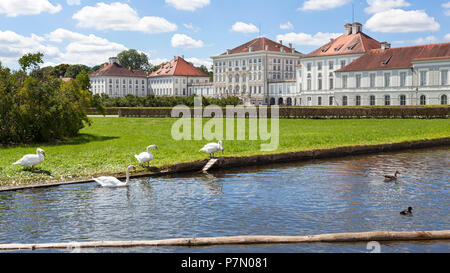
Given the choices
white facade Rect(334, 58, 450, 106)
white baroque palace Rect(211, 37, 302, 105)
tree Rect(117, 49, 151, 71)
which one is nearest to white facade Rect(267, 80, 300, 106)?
white baroque palace Rect(211, 37, 302, 105)

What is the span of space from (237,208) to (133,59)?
17139 cm

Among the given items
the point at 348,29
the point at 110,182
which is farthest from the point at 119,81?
the point at 110,182

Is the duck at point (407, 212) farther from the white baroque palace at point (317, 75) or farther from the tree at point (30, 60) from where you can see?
the white baroque palace at point (317, 75)

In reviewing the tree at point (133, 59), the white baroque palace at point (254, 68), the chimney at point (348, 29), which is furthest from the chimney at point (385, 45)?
the tree at point (133, 59)

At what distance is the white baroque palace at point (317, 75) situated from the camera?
70.2 metres

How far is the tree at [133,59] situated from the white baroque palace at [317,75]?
12.8 meters

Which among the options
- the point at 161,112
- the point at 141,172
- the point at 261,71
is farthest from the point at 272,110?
the point at 261,71

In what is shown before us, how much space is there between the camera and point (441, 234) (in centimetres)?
885

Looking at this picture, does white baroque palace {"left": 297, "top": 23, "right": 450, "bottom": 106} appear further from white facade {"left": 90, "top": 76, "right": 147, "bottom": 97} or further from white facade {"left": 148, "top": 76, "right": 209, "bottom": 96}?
white facade {"left": 90, "top": 76, "right": 147, "bottom": 97}

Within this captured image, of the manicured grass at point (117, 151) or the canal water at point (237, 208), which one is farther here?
the manicured grass at point (117, 151)

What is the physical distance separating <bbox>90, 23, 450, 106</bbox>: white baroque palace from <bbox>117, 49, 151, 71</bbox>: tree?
12787 millimetres

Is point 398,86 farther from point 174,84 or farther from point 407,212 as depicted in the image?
point 174,84

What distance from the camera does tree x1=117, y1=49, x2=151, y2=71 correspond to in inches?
6920
